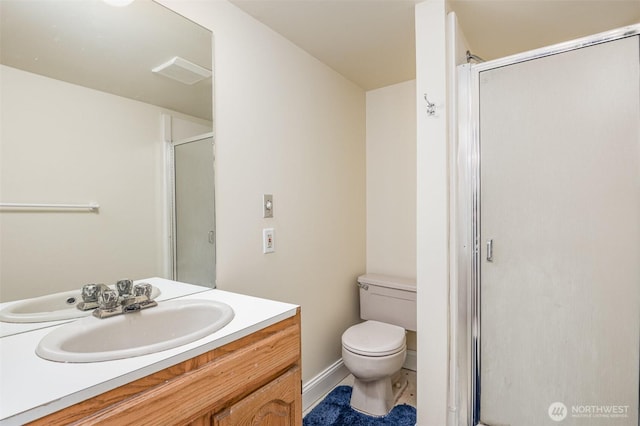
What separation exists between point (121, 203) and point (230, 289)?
598mm

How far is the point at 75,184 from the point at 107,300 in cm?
40

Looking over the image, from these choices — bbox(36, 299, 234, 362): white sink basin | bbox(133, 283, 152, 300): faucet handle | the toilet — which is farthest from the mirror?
the toilet

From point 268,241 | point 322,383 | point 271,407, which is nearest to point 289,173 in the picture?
point 268,241

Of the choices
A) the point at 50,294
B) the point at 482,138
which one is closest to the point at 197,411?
the point at 50,294

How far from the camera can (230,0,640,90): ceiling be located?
5.08ft

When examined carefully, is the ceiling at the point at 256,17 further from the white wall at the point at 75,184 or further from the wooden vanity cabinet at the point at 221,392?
the wooden vanity cabinet at the point at 221,392

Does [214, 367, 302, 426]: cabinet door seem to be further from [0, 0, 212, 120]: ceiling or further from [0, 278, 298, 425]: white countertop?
[0, 0, 212, 120]: ceiling

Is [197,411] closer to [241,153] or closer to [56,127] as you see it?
[56,127]

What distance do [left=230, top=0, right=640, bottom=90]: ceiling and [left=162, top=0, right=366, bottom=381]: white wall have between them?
0.42 feet

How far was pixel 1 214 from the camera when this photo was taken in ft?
3.09

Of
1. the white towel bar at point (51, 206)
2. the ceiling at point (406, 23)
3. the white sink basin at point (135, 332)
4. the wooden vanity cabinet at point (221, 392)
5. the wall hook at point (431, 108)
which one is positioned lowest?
the wooden vanity cabinet at point (221, 392)

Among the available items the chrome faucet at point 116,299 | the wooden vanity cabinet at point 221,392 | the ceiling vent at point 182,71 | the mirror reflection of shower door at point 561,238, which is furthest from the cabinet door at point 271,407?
the ceiling vent at point 182,71

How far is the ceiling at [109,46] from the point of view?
1.00 metres

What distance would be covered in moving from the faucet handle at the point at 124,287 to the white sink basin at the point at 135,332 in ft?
0.35
